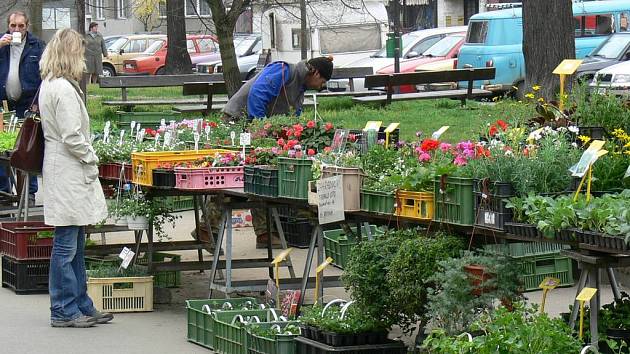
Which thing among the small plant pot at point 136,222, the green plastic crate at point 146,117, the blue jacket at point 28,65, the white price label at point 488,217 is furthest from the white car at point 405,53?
the white price label at point 488,217

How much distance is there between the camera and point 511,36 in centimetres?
2750

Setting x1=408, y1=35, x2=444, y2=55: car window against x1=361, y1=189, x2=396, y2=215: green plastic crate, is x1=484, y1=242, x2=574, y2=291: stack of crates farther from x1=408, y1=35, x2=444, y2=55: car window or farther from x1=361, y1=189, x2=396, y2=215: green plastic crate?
x1=408, y1=35, x2=444, y2=55: car window

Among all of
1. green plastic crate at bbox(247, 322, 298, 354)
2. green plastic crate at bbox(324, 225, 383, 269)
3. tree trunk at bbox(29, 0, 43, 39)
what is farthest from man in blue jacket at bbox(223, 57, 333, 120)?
tree trunk at bbox(29, 0, 43, 39)

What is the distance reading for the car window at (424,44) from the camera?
102 ft

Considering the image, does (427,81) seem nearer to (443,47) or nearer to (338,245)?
(443,47)

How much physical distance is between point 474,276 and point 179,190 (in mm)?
3285

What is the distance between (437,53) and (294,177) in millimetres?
22726

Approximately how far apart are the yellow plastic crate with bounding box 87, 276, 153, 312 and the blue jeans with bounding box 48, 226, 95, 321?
0.51m

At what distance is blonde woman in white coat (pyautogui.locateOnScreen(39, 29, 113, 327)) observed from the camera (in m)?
8.52

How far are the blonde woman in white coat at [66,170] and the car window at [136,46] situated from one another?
34.1 meters

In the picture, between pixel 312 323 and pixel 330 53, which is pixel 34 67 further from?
pixel 330 53

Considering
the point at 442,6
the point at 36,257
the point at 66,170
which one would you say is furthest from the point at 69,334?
the point at 442,6

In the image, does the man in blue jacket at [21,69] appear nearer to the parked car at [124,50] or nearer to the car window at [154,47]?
the parked car at [124,50]

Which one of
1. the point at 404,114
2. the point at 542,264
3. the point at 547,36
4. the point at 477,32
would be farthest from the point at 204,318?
the point at 477,32
